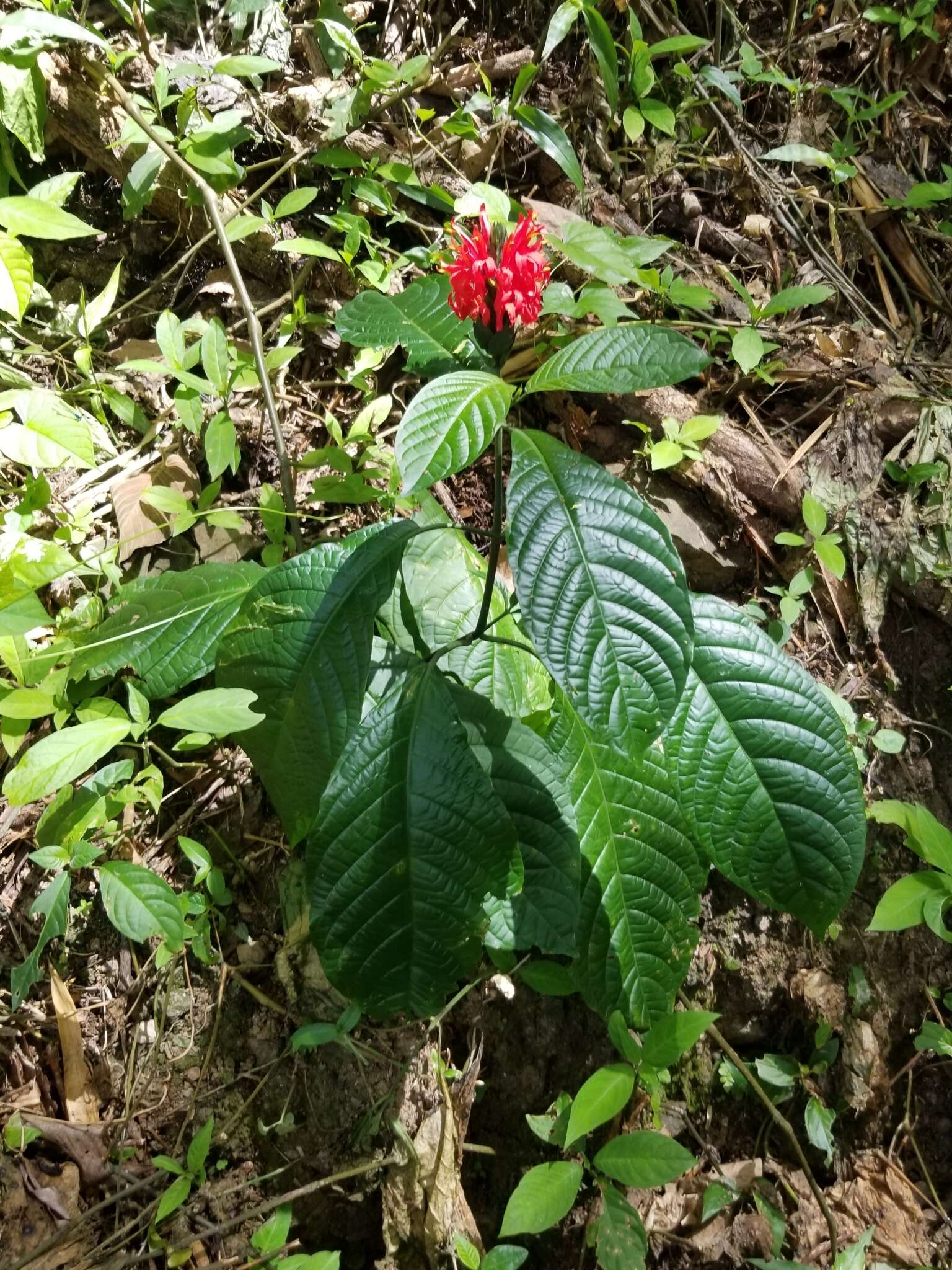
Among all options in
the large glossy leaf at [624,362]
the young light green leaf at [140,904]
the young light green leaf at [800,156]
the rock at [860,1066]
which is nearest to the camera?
the large glossy leaf at [624,362]

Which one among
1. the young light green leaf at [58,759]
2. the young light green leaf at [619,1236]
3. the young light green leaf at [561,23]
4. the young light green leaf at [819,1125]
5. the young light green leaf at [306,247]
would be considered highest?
the young light green leaf at [561,23]

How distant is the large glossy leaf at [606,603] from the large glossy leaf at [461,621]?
44 cm

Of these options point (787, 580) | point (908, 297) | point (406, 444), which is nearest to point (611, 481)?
point (406, 444)

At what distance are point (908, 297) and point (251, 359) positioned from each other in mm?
1762

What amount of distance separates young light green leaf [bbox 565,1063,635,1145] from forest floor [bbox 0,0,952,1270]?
234 millimetres

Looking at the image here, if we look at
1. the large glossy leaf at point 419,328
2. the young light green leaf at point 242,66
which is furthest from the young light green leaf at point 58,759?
the young light green leaf at point 242,66

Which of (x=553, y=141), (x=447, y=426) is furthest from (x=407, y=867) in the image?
(x=553, y=141)

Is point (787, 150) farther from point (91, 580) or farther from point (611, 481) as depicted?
point (91, 580)

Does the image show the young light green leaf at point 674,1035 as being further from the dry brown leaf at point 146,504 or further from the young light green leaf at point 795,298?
the young light green leaf at point 795,298

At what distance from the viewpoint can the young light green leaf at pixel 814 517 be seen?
179 centimetres

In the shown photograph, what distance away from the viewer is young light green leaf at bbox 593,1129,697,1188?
3.85ft

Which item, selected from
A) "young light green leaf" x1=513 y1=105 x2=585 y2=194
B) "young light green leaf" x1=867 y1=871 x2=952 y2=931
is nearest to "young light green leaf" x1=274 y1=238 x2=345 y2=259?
"young light green leaf" x1=513 y1=105 x2=585 y2=194

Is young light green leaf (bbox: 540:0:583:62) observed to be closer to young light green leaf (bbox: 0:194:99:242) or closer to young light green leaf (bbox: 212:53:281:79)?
young light green leaf (bbox: 212:53:281:79)

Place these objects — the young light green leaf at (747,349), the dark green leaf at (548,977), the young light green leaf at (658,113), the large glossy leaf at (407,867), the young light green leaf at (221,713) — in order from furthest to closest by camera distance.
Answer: the young light green leaf at (658,113) → the young light green leaf at (747,349) → the dark green leaf at (548,977) → the young light green leaf at (221,713) → the large glossy leaf at (407,867)
